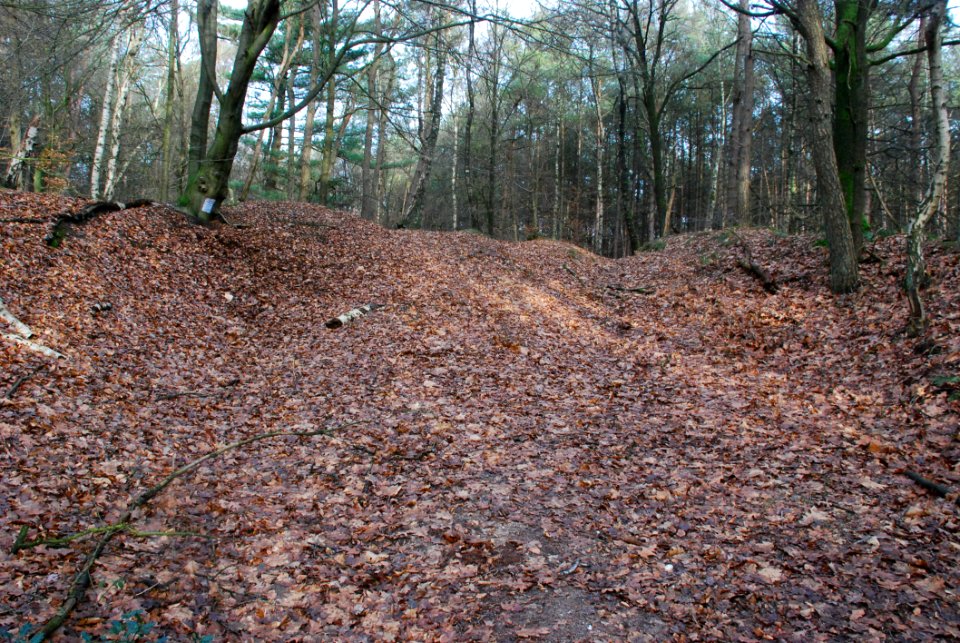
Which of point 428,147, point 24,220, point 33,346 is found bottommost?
point 33,346

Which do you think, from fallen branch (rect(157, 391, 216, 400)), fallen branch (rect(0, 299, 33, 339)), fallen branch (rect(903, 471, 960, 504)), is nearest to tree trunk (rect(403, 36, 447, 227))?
fallen branch (rect(157, 391, 216, 400))

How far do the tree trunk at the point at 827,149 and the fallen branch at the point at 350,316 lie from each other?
7776 millimetres

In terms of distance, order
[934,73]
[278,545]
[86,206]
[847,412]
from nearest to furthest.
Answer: [278,545]
[847,412]
[934,73]
[86,206]

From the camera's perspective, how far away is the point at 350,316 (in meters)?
9.66

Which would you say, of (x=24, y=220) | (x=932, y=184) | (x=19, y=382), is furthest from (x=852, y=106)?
(x=24, y=220)

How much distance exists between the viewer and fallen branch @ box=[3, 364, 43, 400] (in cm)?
538

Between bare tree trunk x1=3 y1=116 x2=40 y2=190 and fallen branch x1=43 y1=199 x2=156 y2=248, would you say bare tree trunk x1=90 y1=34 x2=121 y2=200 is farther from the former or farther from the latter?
fallen branch x1=43 y1=199 x2=156 y2=248

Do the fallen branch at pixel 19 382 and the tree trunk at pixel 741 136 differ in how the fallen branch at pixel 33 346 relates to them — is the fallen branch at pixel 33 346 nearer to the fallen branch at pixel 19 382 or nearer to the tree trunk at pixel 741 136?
the fallen branch at pixel 19 382

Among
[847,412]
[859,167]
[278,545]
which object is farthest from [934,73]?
[278,545]

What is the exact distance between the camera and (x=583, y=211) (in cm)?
3084

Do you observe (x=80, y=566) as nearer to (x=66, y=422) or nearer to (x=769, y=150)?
(x=66, y=422)

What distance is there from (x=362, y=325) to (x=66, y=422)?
15.2 ft

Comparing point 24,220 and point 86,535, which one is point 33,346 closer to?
point 86,535

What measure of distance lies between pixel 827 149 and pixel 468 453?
7967 millimetres
